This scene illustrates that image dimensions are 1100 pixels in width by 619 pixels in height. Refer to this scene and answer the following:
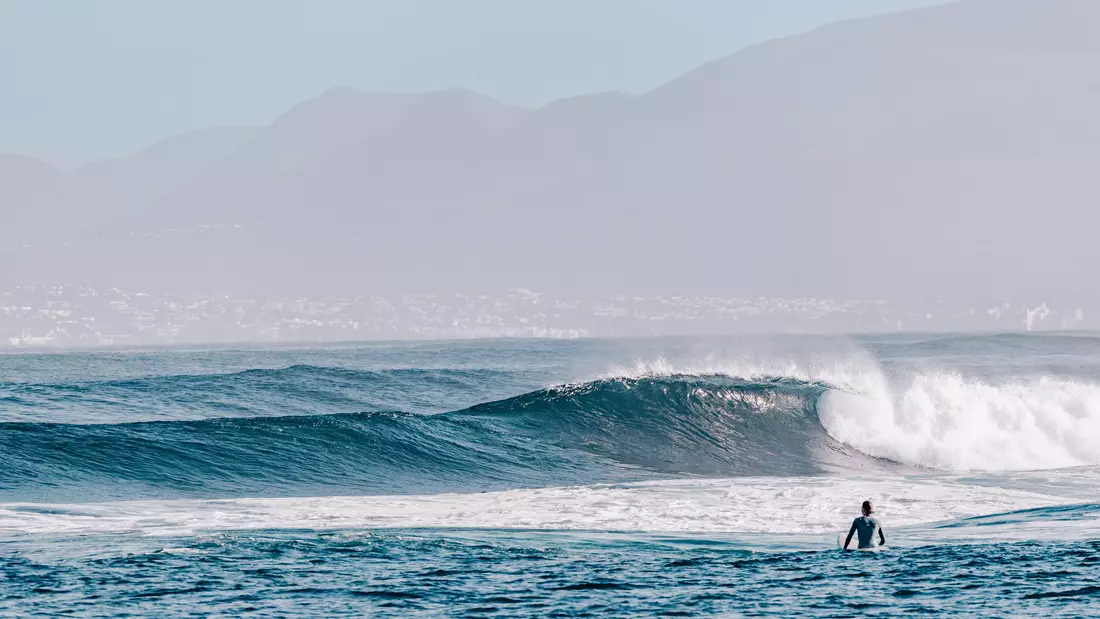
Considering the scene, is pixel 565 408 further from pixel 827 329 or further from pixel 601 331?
pixel 827 329

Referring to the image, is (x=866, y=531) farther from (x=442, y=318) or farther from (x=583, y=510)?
(x=442, y=318)

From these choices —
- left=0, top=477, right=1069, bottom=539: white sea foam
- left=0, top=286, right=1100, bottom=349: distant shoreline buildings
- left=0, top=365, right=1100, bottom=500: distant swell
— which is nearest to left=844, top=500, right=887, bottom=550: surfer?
left=0, top=477, right=1069, bottom=539: white sea foam

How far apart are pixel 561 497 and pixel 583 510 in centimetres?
158

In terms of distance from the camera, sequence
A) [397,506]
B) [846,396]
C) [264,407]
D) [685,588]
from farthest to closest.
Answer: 1. [264,407]
2. [846,396]
3. [397,506]
4. [685,588]

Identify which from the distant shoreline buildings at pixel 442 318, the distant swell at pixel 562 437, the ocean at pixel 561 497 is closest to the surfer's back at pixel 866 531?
the ocean at pixel 561 497

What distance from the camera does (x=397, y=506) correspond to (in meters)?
18.1

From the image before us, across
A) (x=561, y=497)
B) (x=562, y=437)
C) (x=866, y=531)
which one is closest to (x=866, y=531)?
(x=866, y=531)

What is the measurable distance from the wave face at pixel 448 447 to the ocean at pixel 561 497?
85mm

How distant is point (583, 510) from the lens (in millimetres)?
17297

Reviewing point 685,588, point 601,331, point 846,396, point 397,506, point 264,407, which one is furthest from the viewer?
point 601,331

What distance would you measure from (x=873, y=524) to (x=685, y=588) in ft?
10.3

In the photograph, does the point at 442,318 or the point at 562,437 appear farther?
the point at 442,318

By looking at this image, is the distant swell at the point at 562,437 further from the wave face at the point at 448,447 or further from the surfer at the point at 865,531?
the surfer at the point at 865,531

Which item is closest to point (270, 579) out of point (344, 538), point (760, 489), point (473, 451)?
point (344, 538)
